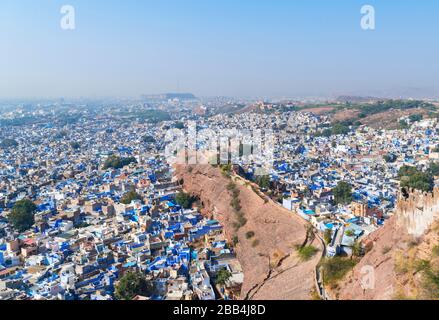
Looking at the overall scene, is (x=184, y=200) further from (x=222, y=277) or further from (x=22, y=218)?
(x=222, y=277)

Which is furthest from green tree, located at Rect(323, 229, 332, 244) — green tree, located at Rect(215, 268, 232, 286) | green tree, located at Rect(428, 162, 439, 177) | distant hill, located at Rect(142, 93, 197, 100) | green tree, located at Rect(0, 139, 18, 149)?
distant hill, located at Rect(142, 93, 197, 100)

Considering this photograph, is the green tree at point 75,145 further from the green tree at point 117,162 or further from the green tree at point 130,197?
the green tree at point 130,197

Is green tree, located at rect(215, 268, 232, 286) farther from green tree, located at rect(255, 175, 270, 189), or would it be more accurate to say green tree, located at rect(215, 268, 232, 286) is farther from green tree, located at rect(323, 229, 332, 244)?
green tree, located at rect(255, 175, 270, 189)

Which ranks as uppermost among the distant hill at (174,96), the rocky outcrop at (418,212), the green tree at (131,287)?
the distant hill at (174,96)

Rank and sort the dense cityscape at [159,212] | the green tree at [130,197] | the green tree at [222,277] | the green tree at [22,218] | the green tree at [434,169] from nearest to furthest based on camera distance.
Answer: the dense cityscape at [159,212], the green tree at [222,277], the green tree at [22,218], the green tree at [130,197], the green tree at [434,169]

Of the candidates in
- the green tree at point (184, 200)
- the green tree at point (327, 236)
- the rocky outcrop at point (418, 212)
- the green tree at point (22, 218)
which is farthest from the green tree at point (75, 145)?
the rocky outcrop at point (418, 212)
